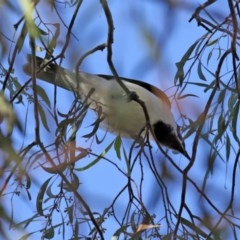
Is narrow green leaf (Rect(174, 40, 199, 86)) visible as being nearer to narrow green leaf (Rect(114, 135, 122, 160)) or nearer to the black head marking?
narrow green leaf (Rect(114, 135, 122, 160))

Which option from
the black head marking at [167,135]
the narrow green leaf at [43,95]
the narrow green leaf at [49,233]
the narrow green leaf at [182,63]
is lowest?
the narrow green leaf at [49,233]

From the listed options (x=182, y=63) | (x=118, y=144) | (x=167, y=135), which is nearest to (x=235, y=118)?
(x=182, y=63)

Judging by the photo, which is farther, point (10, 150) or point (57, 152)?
point (57, 152)

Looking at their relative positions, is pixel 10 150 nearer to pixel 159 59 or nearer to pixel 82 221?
pixel 159 59

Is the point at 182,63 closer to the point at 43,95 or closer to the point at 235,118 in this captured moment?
the point at 235,118

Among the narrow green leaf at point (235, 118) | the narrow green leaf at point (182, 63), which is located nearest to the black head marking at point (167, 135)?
the narrow green leaf at point (182, 63)

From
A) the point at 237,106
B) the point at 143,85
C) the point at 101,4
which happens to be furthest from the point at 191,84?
the point at 101,4

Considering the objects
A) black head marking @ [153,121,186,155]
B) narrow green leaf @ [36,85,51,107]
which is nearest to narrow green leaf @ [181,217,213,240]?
narrow green leaf @ [36,85,51,107]

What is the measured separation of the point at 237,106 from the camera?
1470mm

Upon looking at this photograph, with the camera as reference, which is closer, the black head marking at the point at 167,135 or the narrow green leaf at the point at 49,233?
the narrow green leaf at the point at 49,233

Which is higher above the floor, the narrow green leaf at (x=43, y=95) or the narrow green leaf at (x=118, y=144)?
the narrow green leaf at (x=118, y=144)

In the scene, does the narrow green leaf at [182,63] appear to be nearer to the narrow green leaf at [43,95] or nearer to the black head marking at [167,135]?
the narrow green leaf at [43,95]

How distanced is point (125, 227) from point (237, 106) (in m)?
0.32

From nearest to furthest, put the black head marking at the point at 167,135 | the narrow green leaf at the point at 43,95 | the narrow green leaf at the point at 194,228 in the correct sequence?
the narrow green leaf at the point at 194,228 → the narrow green leaf at the point at 43,95 → the black head marking at the point at 167,135
